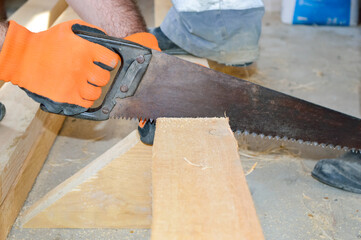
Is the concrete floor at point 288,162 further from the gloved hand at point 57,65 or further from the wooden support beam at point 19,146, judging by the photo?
the gloved hand at point 57,65

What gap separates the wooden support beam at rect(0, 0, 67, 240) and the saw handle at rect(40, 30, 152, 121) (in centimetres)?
53

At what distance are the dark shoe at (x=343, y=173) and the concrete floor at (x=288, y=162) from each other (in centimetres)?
5

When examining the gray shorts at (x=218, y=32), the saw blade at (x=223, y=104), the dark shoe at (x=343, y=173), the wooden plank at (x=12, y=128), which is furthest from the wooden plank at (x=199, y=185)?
the gray shorts at (x=218, y=32)

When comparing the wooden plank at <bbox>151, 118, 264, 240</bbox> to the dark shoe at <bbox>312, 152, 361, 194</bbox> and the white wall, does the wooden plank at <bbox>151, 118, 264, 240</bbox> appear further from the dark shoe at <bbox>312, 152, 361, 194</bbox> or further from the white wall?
the white wall

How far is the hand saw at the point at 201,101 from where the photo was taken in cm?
184

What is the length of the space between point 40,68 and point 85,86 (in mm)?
198

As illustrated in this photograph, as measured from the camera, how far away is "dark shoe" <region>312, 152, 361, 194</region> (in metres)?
2.33

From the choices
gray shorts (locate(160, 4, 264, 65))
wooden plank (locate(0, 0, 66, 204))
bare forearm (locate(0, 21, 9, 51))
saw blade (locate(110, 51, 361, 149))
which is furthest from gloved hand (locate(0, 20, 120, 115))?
gray shorts (locate(160, 4, 264, 65))

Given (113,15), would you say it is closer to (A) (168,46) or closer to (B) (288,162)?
(A) (168,46)

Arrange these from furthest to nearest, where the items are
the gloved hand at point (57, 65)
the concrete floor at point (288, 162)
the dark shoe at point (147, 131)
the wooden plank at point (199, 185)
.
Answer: the concrete floor at point (288, 162) → the dark shoe at point (147, 131) → the gloved hand at point (57, 65) → the wooden plank at point (199, 185)

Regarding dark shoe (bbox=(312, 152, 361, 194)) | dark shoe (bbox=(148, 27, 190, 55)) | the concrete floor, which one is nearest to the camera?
the concrete floor

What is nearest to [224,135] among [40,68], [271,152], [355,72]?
[40,68]

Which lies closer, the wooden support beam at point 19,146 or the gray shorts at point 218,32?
the wooden support beam at point 19,146

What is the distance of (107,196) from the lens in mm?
2080
